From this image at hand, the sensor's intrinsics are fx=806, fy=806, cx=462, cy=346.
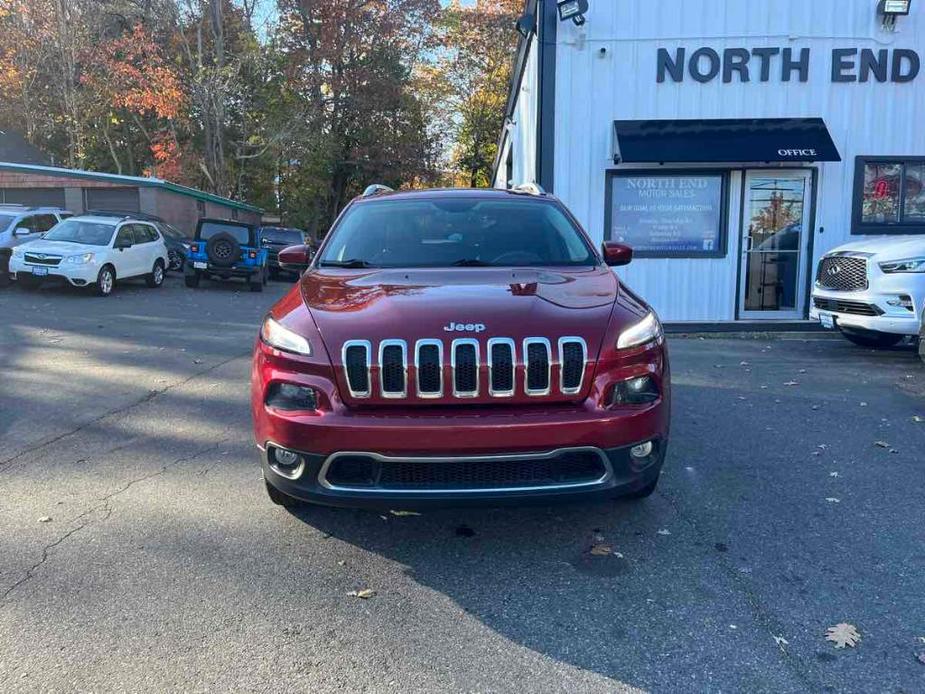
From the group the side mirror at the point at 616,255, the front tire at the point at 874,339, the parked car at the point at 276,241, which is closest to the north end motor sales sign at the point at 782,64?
the front tire at the point at 874,339

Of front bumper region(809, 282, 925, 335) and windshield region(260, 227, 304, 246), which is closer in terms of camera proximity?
front bumper region(809, 282, 925, 335)

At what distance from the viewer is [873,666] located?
2891mm

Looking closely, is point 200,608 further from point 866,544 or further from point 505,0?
point 505,0

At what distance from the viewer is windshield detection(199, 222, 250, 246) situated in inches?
784

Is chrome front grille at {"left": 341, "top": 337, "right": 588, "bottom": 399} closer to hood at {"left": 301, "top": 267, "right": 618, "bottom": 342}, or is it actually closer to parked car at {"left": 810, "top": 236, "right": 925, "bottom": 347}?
hood at {"left": 301, "top": 267, "right": 618, "bottom": 342}

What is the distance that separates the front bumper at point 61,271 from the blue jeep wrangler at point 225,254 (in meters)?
3.71

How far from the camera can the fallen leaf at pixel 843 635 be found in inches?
120

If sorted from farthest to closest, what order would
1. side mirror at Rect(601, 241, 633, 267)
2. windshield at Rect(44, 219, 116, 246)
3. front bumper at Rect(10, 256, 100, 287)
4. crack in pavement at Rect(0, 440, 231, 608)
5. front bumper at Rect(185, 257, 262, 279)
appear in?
front bumper at Rect(185, 257, 262, 279), windshield at Rect(44, 219, 116, 246), front bumper at Rect(10, 256, 100, 287), side mirror at Rect(601, 241, 633, 267), crack in pavement at Rect(0, 440, 231, 608)

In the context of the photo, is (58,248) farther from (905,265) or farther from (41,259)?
(905,265)

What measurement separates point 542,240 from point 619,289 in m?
1.00

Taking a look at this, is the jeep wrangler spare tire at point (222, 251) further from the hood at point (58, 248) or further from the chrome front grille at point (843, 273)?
the chrome front grille at point (843, 273)

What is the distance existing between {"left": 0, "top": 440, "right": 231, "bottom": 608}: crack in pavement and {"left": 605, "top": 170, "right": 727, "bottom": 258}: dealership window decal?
7969mm

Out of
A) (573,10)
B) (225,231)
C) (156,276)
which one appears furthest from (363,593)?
(225,231)

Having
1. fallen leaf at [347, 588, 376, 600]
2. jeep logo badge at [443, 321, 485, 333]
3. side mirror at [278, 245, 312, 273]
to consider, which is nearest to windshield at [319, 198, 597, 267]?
side mirror at [278, 245, 312, 273]
